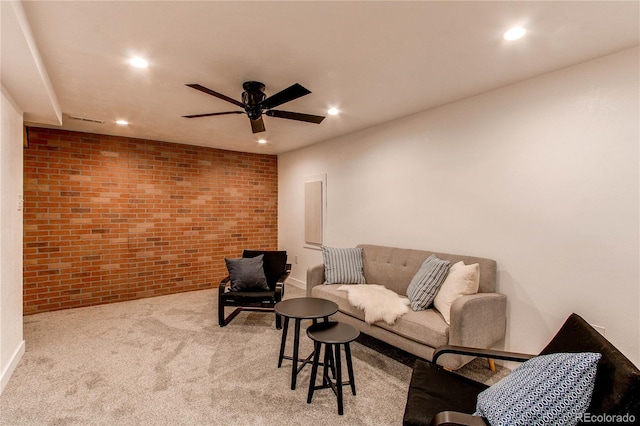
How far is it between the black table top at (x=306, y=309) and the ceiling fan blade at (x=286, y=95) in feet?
5.38

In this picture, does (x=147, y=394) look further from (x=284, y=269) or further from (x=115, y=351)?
(x=284, y=269)

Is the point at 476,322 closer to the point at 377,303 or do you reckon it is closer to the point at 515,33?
the point at 377,303

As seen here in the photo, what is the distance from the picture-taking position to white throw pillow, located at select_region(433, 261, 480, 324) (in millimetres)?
2543

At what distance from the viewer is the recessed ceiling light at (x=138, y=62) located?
2.24 meters

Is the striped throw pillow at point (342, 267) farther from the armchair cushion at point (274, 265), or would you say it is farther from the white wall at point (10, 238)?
the white wall at point (10, 238)

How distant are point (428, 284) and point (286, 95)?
6.59 ft

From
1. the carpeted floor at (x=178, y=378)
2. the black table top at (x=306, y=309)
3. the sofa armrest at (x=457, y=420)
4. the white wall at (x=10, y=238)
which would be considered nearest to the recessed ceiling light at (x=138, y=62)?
the white wall at (x=10, y=238)

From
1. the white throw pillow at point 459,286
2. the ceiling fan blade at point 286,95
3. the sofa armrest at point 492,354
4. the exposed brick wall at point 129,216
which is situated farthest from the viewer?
the exposed brick wall at point 129,216

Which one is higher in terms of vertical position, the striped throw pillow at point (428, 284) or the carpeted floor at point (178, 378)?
the striped throw pillow at point (428, 284)

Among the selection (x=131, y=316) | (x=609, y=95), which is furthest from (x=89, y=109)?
(x=609, y=95)

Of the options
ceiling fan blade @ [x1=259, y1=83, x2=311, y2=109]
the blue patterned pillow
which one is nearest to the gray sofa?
the blue patterned pillow

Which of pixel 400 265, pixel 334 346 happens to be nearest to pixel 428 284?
pixel 400 265

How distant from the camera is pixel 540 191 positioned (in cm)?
252

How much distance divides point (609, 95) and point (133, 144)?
543 centimetres
